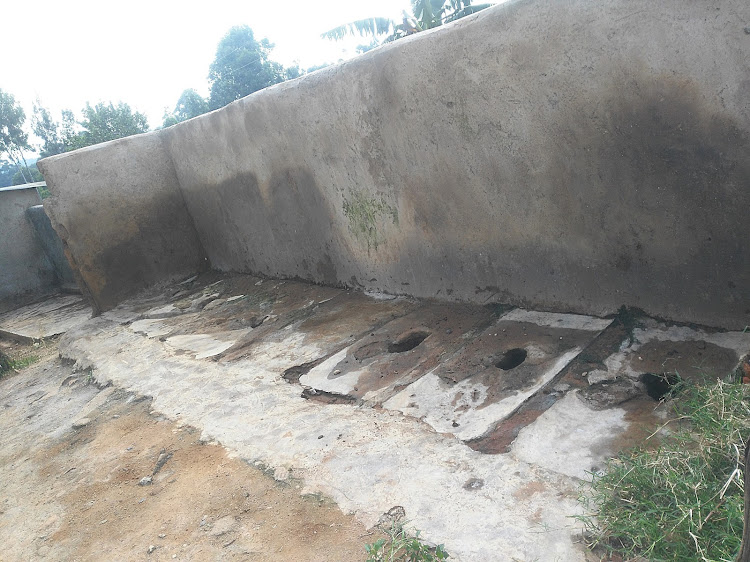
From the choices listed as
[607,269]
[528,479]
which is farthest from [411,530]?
[607,269]

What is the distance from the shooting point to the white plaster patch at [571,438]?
2.11m

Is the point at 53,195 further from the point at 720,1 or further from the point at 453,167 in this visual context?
the point at 720,1

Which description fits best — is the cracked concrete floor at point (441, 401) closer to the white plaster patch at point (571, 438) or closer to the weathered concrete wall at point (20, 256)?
the white plaster patch at point (571, 438)

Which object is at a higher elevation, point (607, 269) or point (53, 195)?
point (53, 195)

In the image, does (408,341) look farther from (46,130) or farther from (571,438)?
(46,130)

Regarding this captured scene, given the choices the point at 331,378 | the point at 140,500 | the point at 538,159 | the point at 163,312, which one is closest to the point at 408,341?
the point at 331,378

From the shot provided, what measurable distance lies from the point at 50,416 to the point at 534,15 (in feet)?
11.8

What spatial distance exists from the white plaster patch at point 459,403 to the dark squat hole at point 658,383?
1.13 feet

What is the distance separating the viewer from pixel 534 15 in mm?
2852

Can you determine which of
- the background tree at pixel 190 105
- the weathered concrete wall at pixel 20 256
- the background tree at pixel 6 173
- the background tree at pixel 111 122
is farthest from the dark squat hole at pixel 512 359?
the background tree at pixel 6 173

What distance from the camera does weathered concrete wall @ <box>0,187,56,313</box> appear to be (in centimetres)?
886

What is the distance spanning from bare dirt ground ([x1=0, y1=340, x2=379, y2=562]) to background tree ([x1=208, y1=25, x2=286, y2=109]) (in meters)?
33.3

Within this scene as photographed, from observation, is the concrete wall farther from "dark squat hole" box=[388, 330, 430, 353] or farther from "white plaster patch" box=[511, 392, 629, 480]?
"white plaster patch" box=[511, 392, 629, 480]

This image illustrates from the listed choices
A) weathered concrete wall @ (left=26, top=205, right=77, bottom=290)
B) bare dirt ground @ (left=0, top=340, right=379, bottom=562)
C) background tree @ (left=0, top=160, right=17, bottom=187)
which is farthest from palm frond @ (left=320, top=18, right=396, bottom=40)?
background tree @ (left=0, top=160, right=17, bottom=187)
